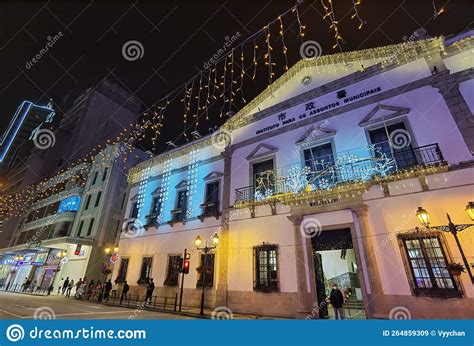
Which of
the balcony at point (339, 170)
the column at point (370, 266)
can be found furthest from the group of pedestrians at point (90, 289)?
the column at point (370, 266)

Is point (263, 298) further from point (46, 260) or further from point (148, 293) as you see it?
point (46, 260)

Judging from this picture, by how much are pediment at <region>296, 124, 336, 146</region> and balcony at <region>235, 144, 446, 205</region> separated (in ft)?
3.52

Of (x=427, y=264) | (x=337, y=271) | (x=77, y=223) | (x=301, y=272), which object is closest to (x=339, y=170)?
(x=427, y=264)

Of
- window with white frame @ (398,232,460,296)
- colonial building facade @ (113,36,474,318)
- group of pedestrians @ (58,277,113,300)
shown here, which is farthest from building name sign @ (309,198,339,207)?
group of pedestrians @ (58,277,113,300)

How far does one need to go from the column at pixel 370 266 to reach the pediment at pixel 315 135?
416 cm

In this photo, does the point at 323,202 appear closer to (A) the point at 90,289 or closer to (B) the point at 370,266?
(B) the point at 370,266

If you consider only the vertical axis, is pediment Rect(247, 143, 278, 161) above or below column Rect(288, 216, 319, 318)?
above

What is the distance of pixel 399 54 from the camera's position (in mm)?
12031

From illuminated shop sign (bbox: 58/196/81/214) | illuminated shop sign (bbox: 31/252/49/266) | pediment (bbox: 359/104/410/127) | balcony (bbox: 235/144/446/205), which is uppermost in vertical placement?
illuminated shop sign (bbox: 58/196/81/214)

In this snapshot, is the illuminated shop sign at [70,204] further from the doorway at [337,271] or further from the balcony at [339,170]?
the doorway at [337,271]

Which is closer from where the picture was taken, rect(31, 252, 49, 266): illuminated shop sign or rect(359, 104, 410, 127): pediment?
rect(359, 104, 410, 127): pediment

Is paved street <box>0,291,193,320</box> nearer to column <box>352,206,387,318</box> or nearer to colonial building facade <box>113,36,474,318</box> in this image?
colonial building facade <box>113,36,474,318</box>

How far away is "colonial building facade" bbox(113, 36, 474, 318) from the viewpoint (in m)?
9.22

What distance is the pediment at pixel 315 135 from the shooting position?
42.5 ft
